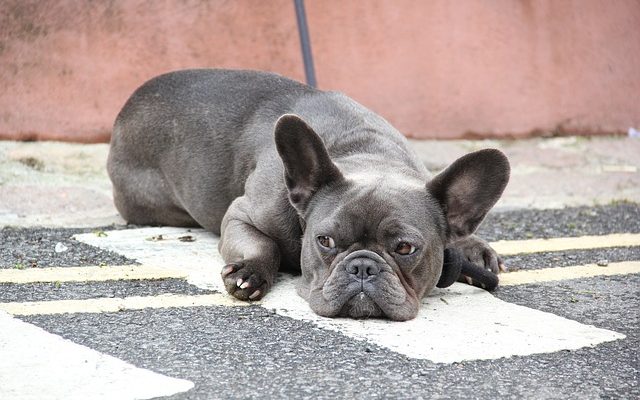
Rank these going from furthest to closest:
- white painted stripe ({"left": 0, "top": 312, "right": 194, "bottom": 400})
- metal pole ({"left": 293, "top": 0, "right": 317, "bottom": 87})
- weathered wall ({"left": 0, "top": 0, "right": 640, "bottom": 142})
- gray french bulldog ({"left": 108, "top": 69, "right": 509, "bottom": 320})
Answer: metal pole ({"left": 293, "top": 0, "right": 317, "bottom": 87}) → weathered wall ({"left": 0, "top": 0, "right": 640, "bottom": 142}) → gray french bulldog ({"left": 108, "top": 69, "right": 509, "bottom": 320}) → white painted stripe ({"left": 0, "top": 312, "right": 194, "bottom": 400})

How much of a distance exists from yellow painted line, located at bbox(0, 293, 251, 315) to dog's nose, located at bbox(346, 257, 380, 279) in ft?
1.57

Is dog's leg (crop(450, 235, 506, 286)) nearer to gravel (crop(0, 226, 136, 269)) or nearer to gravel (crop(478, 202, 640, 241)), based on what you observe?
gravel (crop(478, 202, 640, 241))

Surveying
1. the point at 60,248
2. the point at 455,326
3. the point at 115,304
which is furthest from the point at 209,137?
the point at 455,326

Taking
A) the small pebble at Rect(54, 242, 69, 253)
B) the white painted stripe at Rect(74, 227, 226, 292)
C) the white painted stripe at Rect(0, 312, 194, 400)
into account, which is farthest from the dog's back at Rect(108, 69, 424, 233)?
the white painted stripe at Rect(0, 312, 194, 400)

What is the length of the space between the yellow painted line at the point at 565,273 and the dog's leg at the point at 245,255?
1040 millimetres

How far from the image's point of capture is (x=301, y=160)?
4.55m

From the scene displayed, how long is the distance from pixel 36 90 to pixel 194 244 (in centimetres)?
188

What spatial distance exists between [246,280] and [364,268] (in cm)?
54

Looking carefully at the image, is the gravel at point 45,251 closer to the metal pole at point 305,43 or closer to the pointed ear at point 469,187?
the pointed ear at point 469,187

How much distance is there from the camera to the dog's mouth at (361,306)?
4.17m

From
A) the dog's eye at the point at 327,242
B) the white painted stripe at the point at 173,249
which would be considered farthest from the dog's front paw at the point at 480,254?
the white painted stripe at the point at 173,249

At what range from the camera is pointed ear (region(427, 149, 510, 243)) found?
448cm

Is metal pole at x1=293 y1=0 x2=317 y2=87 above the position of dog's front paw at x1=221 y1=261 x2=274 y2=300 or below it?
above

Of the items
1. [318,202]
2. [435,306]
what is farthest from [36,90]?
[435,306]
